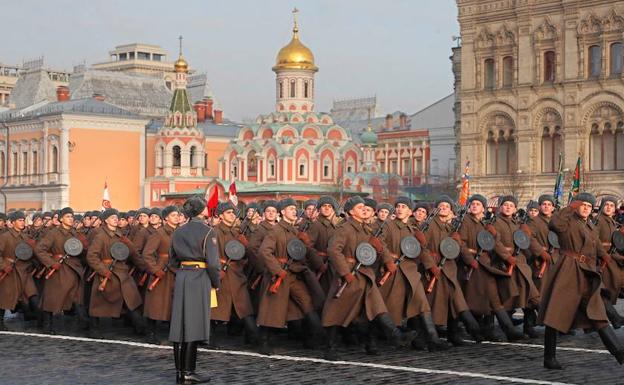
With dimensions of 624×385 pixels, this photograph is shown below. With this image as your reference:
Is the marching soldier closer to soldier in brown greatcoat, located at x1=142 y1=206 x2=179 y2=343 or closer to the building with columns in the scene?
soldier in brown greatcoat, located at x1=142 y1=206 x2=179 y2=343

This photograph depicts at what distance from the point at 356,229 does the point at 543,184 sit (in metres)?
35.9

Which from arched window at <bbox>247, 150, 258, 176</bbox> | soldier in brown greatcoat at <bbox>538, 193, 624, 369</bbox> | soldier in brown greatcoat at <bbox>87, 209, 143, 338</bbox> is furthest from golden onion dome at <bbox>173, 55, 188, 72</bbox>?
soldier in brown greatcoat at <bbox>538, 193, 624, 369</bbox>

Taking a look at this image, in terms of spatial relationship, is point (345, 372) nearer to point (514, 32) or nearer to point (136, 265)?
point (136, 265)

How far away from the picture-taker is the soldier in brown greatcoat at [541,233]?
571 inches

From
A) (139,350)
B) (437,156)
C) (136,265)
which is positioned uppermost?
(437,156)

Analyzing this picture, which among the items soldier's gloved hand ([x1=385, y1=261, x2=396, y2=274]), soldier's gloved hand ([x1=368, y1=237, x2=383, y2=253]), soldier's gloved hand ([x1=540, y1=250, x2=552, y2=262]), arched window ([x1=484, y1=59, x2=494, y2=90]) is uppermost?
arched window ([x1=484, y1=59, x2=494, y2=90])

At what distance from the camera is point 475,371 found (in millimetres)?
11406

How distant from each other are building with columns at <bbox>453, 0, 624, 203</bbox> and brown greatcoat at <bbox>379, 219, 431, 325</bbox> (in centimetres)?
3369

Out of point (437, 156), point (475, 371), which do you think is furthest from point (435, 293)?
point (437, 156)

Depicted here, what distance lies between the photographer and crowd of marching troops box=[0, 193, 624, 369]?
11.4m

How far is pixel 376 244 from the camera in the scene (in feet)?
41.3

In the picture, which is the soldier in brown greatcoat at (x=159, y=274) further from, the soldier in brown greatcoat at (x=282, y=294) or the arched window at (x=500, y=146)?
the arched window at (x=500, y=146)

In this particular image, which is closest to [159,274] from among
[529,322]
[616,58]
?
[529,322]

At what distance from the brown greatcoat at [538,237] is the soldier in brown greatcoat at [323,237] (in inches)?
101
